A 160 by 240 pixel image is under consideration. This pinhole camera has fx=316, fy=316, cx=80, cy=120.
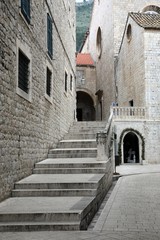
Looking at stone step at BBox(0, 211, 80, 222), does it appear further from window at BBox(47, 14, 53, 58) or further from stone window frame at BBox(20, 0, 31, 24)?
window at BBox(47, 14, 53, 58)

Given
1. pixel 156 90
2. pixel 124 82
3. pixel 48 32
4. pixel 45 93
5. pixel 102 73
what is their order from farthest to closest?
1. pixel 102 73
2. pixel 124 82
3. pixel 156 90
4. pixel 48 32
5. pixel 45 93

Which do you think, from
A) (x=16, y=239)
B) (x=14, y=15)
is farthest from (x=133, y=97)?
(x=16, y=239)

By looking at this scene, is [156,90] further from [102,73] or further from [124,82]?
[102,73]

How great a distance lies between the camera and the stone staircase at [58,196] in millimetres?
5340

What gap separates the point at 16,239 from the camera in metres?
4.66

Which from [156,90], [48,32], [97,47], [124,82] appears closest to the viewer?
[48,32]

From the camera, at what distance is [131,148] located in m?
24.2

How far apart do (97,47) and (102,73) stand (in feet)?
15.0

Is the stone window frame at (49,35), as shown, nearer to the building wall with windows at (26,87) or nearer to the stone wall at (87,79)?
the building wall with windows at (26,87)

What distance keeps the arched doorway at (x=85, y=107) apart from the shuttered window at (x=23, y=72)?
28.2 metres

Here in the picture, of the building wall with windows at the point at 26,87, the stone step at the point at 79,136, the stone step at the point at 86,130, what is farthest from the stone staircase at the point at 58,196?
the stone step at the point at 86,130

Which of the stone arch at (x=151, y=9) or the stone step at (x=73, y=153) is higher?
the stone arch at (x=151, y=9)

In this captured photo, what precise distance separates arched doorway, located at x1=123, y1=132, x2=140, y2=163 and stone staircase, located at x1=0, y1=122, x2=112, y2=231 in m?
12.2

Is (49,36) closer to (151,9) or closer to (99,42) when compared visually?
(151,9)
